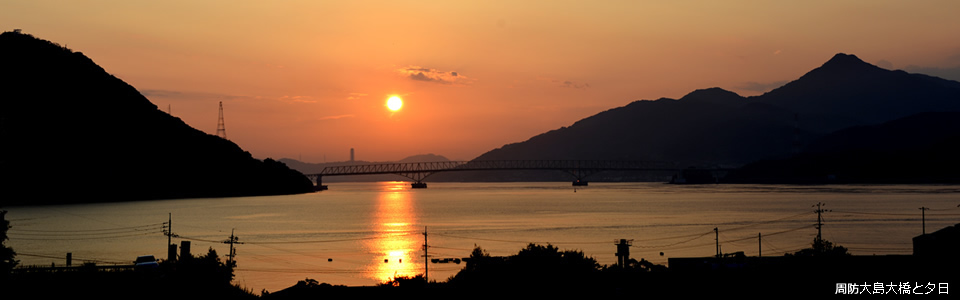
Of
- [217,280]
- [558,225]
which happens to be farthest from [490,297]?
[558,225]

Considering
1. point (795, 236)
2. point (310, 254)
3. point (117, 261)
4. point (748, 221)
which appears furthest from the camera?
point (748, 221)

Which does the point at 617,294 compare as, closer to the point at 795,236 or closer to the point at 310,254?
the point at 310,254

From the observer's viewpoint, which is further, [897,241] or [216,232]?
[216,232]

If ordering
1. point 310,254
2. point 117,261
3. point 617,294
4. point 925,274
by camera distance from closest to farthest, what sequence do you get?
point 617,294 → point 925,274 → point 117,261 → point 310,254

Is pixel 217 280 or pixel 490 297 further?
pixel 217 280

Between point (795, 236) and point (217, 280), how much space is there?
258ft

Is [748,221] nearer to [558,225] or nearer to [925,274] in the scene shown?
[558,225]

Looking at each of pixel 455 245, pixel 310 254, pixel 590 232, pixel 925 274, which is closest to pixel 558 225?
pixel 590 232

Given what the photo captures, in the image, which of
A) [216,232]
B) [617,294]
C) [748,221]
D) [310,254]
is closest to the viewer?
[617,294]

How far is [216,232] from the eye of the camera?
114 metres

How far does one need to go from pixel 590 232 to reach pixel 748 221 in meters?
31.3

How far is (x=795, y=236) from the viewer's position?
102 m

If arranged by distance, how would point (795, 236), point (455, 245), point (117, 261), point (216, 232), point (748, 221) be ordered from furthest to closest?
point (748, 221), point (216, 232), point (795, 236), point (455, 245), point (117, 261)

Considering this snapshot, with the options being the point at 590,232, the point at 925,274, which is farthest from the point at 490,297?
the point at 590,232
